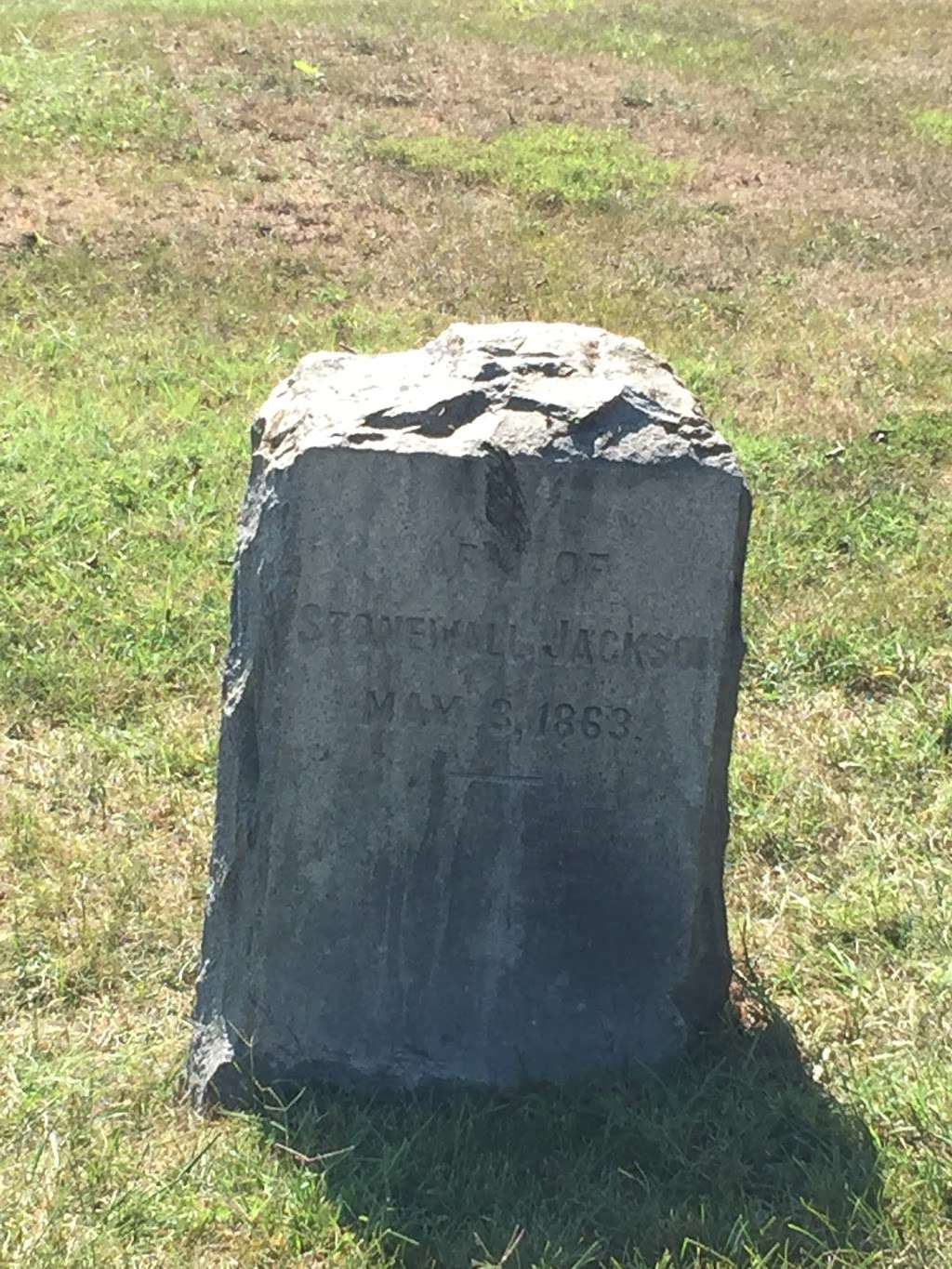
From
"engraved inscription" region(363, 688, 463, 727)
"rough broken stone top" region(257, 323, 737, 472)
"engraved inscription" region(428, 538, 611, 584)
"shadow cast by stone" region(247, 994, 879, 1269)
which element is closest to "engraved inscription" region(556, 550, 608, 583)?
"engraved inscription" region(428, 538, 611, 584)

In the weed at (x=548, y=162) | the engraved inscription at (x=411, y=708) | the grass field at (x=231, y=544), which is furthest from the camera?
the weed at (x=548, y=162)

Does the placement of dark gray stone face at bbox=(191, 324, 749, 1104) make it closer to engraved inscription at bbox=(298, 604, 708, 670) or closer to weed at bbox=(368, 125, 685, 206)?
engraved inscription at bbox=(298, 604, 708, 670)

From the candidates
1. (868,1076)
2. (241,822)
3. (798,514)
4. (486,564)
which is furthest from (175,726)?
(798,514)

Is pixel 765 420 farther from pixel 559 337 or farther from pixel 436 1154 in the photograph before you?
pixel 436 1154

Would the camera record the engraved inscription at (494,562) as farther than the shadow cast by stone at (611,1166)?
Yes

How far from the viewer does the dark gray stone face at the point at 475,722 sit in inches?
115

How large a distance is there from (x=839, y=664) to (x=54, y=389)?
4.50 m

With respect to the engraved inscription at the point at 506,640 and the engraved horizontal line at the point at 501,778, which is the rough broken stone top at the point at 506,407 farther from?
the engraved horizontal line at the point at 501,778

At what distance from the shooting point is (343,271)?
→ 1005cm

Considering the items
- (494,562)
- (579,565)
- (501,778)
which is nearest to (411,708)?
(501,778)

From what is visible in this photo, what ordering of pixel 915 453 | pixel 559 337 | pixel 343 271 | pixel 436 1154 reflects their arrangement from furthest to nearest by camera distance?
pixel 343 271
pixel 915 453
pixel 559 337
pixel 436 1154

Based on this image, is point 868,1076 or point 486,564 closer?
point 486,564

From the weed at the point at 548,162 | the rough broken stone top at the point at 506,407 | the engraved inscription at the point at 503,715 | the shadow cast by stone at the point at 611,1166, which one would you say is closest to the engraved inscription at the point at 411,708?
the engraved inscription at the point at 503,715

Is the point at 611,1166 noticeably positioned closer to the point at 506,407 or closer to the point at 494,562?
the point at 494,562
